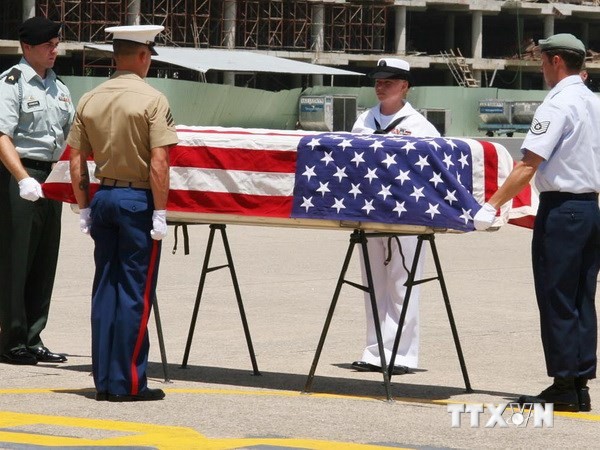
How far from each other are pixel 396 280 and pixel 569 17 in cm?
9096

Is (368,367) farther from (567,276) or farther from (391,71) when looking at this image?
(567,276)

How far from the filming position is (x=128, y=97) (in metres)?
8.09

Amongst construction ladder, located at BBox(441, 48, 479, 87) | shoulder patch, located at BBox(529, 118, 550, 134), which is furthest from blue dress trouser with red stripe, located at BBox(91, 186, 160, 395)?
construction ladder, located at BBox(441, 48, 479, 87)

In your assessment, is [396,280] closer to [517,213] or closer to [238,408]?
[517,213]

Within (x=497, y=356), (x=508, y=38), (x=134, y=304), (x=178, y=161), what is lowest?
(x=508, y=38)

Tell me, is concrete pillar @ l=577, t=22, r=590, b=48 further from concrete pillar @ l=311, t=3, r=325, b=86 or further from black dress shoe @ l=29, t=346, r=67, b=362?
black dress shoe @ l=29, t=346, r=67, b=362

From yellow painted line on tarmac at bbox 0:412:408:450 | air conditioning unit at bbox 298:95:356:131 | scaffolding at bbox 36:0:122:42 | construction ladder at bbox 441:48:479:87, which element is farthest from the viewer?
construction ladder at bbox 441:48:479:87

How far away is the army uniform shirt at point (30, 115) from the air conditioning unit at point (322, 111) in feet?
168

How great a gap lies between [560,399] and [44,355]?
135 inches

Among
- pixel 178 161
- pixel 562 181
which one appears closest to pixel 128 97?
pixel 178 161

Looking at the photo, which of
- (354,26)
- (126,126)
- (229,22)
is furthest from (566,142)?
(354,26)

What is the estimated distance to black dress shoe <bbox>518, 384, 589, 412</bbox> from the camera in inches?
313

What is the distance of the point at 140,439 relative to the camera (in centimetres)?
688

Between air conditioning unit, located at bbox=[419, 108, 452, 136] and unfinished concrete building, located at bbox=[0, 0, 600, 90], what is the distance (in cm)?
661
